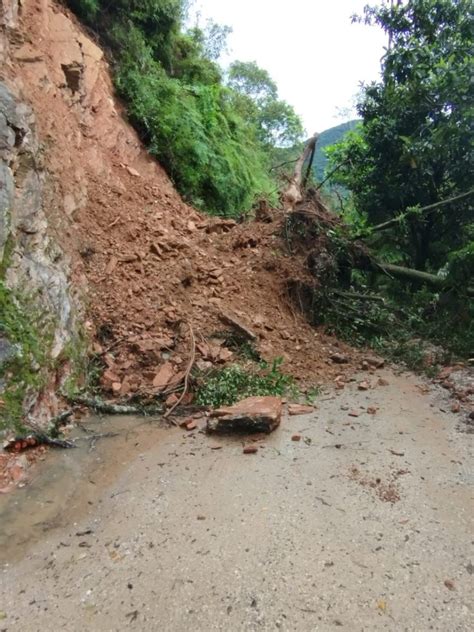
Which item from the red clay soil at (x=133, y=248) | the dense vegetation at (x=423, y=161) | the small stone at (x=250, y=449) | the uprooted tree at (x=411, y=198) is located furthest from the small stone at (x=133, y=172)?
the small stone at (x=250, y=449)

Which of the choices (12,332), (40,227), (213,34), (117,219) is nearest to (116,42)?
(117,219)

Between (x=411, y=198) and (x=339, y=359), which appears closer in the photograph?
(x=339, y=359)

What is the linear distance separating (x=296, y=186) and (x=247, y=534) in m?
7.60

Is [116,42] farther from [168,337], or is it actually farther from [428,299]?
[428,299]

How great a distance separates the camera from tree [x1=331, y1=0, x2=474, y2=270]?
746 cm

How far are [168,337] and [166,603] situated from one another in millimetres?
3667

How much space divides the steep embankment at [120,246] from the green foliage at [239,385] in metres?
0.32

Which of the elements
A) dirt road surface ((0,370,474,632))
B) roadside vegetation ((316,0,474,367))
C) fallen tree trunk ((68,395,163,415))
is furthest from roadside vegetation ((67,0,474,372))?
dirt road surface ((0,370,474,632))

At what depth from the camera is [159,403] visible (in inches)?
203

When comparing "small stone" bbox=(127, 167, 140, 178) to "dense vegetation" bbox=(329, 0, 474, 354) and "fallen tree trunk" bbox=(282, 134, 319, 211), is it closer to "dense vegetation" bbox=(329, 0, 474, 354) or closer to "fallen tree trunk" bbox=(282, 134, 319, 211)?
"fallen tree trunk" bbox=(282, 134, 319, 211)

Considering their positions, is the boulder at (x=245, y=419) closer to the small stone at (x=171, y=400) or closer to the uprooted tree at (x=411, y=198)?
the small stone at (x=171, y=400)

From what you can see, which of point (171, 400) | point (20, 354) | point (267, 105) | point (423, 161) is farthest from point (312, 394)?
point (267, 105)

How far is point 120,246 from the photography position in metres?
6.85

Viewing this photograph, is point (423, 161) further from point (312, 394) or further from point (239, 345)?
point (312, 394)
